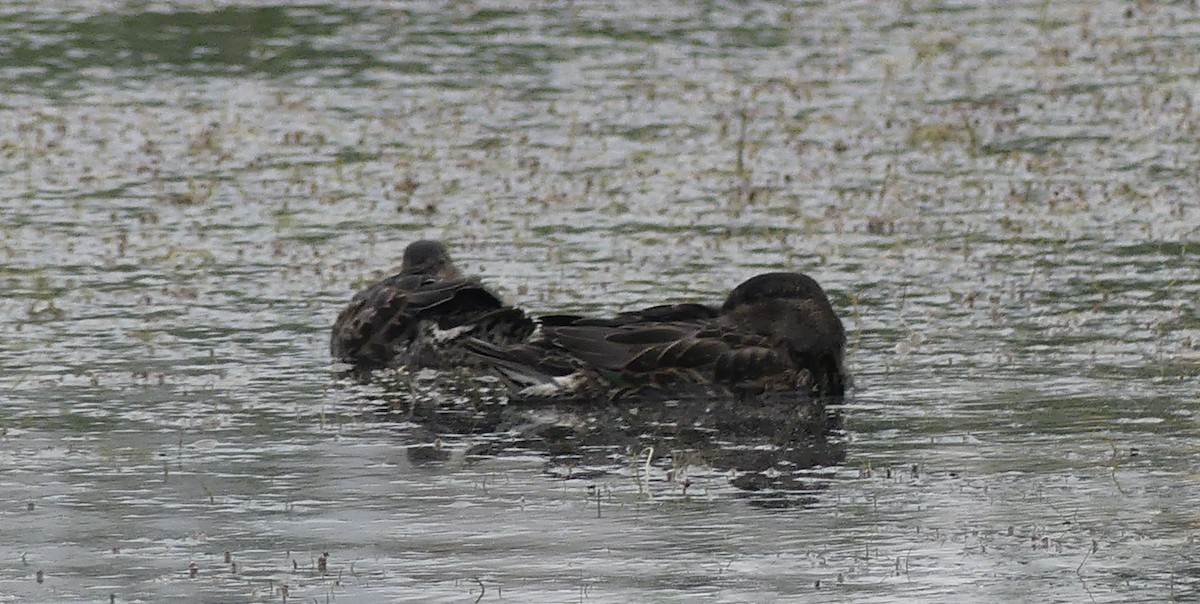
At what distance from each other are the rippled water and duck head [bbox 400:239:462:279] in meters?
0.76

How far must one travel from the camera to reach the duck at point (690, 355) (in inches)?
554

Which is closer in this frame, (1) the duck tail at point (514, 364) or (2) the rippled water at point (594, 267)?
(2) the rippled water at point (594, 267)

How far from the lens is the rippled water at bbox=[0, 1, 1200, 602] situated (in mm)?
10539

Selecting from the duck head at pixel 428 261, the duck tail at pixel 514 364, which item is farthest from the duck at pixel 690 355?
the duck head at pixel 428 261

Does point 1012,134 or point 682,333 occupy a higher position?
point 682,333

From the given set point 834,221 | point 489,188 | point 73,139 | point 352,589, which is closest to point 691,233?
point 834,221

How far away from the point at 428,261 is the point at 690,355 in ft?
8.79

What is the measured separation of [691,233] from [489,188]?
2.74 metres

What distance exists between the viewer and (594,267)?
17.9 meters

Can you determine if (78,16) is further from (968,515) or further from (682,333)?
(968,515)

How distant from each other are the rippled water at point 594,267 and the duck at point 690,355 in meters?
0.45

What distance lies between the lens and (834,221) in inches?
768

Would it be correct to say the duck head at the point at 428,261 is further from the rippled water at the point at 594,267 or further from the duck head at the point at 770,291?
the duck head at the point at 770,291

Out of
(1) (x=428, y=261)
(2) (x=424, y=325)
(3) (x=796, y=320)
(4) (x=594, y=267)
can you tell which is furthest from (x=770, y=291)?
(4) (x=594, y=267)
